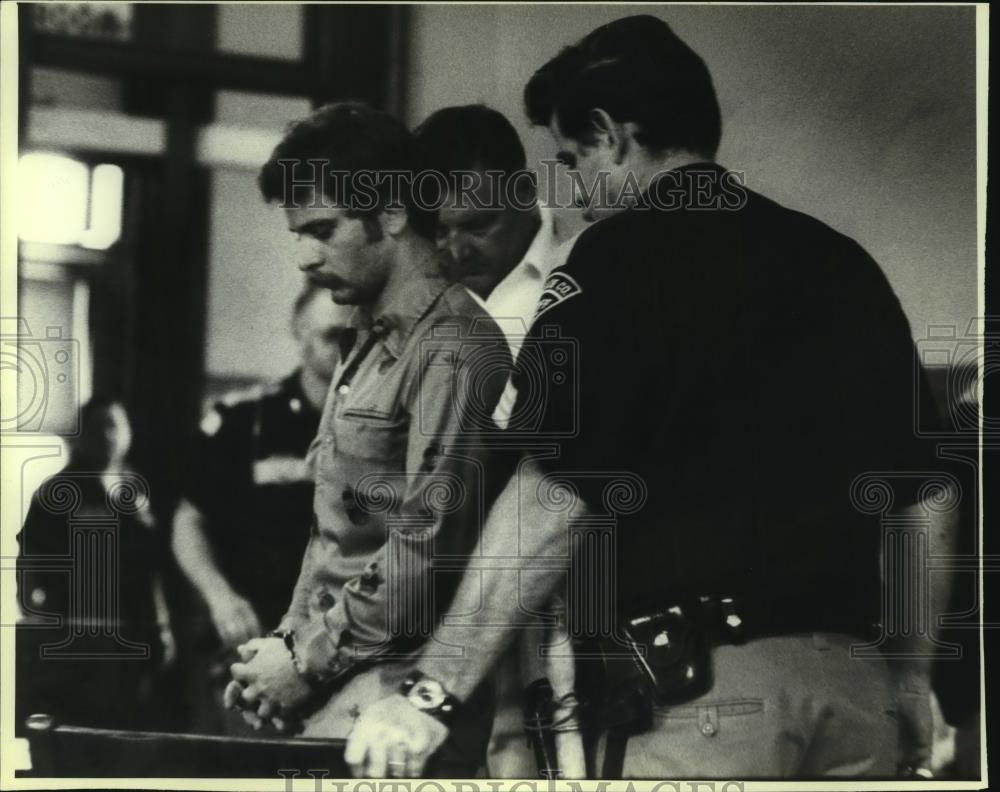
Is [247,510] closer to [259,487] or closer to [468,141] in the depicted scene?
[259,487]

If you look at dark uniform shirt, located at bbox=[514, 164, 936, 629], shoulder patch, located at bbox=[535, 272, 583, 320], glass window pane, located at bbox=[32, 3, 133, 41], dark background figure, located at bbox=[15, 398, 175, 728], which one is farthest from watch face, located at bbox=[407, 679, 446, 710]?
glass window pane, located at bbox=[32, 3, 133, 41]

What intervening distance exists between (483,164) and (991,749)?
208 centimetres

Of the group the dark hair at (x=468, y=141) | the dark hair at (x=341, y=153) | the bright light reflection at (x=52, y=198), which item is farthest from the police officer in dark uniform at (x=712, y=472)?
the bright light reflection at (x=52, y=198)

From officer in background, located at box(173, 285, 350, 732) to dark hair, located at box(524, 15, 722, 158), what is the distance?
945mm

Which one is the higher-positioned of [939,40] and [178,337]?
[939,40]

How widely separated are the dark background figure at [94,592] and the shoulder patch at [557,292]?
115 centimetres

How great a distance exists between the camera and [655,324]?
2621 millimetres

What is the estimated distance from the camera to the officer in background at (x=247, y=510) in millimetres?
2643

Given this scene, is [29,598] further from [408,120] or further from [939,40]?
[939,40]

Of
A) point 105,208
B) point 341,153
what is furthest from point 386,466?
point 105,208

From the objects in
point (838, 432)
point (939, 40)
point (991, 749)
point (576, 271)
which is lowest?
point (991, 749)

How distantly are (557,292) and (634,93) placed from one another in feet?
1.91

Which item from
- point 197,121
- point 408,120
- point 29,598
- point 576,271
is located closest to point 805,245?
point 576,271

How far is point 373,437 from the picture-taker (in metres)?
2.63
